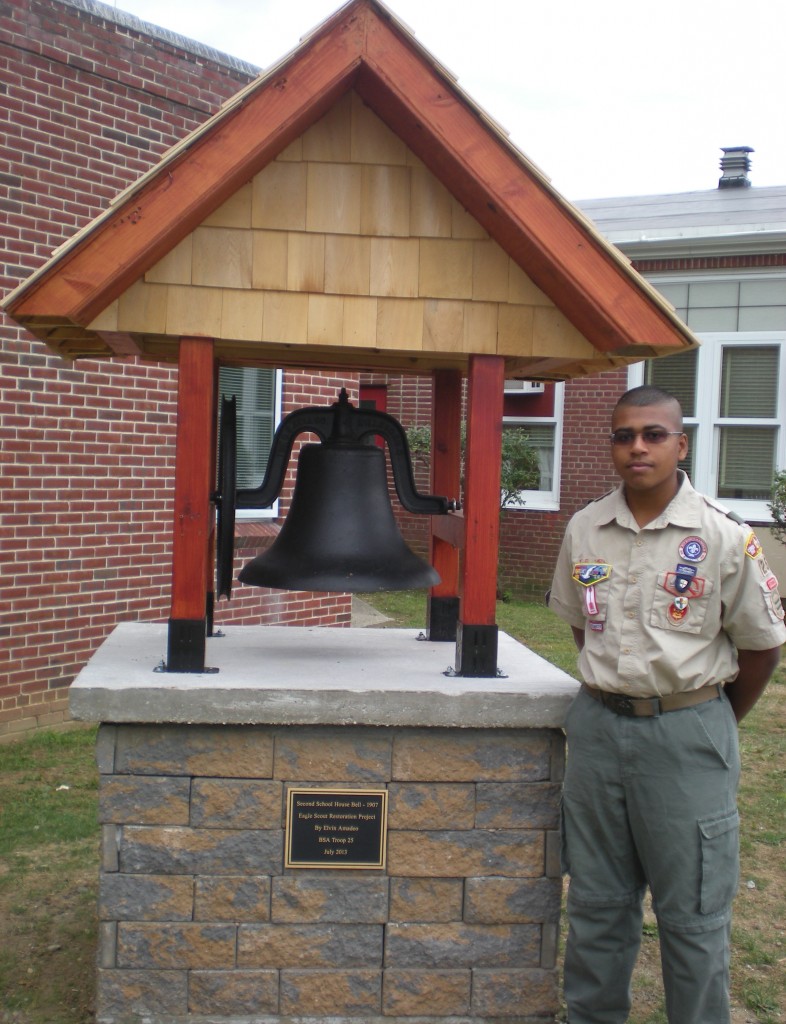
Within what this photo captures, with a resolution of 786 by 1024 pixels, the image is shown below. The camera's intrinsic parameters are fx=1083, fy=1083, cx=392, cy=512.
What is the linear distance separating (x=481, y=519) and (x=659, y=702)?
2.70ft

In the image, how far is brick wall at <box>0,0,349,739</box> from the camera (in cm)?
661

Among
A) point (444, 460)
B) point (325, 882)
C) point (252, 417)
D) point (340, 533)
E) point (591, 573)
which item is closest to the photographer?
point (591, 573)

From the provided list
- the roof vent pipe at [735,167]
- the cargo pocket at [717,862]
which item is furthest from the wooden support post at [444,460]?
the roof vent pipe at [735,167]

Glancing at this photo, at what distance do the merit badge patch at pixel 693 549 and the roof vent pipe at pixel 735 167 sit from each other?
13.7 meters

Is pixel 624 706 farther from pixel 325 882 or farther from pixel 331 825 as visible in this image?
pixel 325 882

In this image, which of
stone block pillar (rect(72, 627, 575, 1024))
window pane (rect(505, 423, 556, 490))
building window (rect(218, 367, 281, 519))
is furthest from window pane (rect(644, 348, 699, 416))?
stone block pillar (rect(72, 627, 575, 1024))

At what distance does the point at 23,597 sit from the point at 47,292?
4062mm

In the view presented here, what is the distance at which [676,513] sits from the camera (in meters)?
3.09

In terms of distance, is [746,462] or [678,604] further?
[746,462]

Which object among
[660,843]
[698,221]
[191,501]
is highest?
[698,221]

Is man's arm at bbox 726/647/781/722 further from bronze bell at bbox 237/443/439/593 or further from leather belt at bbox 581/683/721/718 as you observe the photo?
bronze bell at bbox 237/443/439/593

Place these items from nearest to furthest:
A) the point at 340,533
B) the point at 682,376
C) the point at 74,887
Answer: the point at 340,533, the point at 74,887, the point at 682,376

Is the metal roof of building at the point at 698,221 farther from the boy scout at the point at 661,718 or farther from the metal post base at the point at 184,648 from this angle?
the metal post base at the point at 184,648

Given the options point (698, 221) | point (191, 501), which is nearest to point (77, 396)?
point (191, 501)
